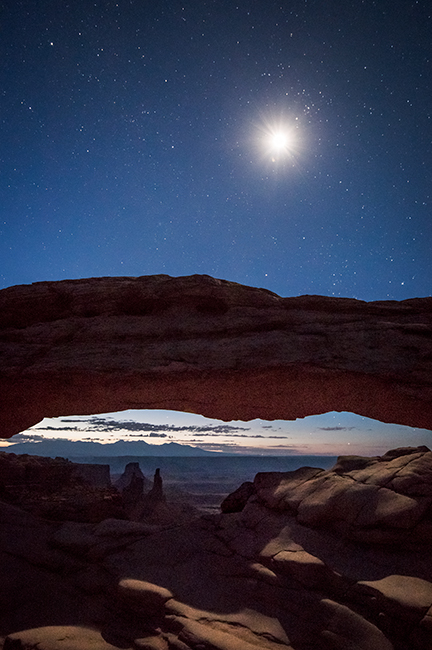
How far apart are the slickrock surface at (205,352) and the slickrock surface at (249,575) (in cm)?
258

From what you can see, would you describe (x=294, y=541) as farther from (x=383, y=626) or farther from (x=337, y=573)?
(x=383, y=626)

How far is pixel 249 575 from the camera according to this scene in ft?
27.7

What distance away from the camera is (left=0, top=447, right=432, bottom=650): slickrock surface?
6.74m

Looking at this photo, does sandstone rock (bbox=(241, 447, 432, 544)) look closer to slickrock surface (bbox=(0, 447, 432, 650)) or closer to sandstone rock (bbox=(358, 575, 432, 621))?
slickrock surface (bbox=(0, 447, 432, 650))

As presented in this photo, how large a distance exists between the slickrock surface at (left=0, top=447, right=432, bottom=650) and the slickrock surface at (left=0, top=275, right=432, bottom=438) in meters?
2.58

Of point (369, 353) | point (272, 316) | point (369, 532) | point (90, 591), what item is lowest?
Answer: point (90, 591)

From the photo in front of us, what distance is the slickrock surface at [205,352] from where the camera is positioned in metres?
9.73

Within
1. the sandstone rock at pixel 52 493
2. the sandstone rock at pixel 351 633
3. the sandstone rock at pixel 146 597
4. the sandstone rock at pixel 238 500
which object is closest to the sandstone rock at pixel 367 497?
the sandstone rock at pixel 238 500

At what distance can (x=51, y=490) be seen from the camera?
70.3 feet

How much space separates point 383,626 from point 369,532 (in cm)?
203

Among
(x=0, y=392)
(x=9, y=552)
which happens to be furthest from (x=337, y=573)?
(x=0, y=392)

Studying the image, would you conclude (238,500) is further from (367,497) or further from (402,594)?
(402,594)

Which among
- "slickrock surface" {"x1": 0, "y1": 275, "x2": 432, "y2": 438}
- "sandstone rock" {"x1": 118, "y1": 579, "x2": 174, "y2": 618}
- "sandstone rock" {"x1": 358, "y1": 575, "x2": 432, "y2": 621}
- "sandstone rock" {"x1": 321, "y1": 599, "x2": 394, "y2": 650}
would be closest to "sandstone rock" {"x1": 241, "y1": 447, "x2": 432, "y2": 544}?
"sandstone rock" {"x1": 358, "y1": 575, "x2": 432, "y2": 621}

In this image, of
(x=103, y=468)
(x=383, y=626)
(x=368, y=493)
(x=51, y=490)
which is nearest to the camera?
(x=383, y=626)
